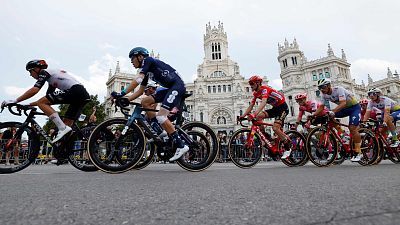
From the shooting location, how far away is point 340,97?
5445 millimetres

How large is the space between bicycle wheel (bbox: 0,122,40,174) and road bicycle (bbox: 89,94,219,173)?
3.90ft

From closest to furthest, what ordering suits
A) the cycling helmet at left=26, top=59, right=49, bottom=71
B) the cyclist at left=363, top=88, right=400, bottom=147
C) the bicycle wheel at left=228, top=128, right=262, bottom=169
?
the cycling helmet at left=26, top=59, right=49, bottom=71 → the bicycle wheel at left=228, top=128, right=262, bottom=169 → the cyclist at left=363, top=88, right=400, bottom=147

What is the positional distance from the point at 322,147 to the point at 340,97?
3.79 feet

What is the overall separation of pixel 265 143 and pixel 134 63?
3.19 metres

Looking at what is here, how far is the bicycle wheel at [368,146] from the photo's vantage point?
5.78 meters

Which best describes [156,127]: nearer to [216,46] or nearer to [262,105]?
[262,105]

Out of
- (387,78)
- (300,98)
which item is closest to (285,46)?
(387,78)

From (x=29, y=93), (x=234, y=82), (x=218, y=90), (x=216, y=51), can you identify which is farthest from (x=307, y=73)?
(x=29, y=93)

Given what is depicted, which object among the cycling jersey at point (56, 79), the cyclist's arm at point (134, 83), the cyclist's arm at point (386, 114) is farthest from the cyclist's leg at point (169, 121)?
the cyclist's arm at point (386, 114)

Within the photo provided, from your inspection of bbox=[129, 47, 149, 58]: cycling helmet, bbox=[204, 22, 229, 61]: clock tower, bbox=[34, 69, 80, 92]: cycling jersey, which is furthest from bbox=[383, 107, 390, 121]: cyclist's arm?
bbox=[204, 22, 229, 61]: clock tower

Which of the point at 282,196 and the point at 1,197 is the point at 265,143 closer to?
the point at 282,196

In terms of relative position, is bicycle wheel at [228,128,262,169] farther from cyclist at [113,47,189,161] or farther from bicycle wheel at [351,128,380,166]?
bicycle wheel at [351,128,380,166]

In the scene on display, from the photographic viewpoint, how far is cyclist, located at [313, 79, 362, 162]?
539 centimetres

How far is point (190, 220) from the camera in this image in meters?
1.01
